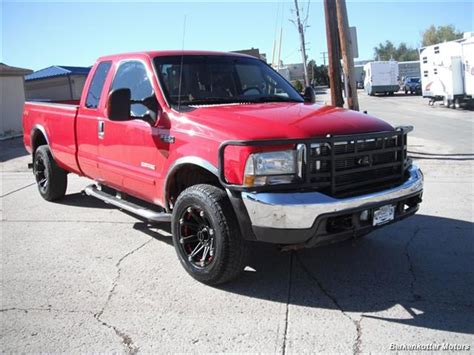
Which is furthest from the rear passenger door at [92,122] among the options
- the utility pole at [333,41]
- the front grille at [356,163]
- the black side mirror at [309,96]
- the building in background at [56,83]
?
the building in background at [56,83]

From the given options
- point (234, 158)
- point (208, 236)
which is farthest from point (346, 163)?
point (208, 236)

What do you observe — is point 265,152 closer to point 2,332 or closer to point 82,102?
point 2,332

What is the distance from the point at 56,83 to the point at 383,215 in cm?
2398

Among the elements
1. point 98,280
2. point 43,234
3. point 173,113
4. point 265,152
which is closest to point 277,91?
point 173,113

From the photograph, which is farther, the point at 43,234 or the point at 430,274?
the point at 43,234

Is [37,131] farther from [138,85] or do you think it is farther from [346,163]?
[346,163]

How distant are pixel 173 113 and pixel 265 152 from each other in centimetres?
119

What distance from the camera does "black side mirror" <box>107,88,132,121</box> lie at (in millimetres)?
4422

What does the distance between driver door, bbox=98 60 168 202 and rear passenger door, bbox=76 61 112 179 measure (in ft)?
0.56

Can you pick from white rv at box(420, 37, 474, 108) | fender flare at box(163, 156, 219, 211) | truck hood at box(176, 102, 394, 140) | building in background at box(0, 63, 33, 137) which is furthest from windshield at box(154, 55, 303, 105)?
white rv at box(420, 37, 474, 108)

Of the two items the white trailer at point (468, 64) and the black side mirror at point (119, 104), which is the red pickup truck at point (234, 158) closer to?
the black side mirror at point (119, 104)

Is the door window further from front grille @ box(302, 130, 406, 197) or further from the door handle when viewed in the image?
front grille @ box(302, 130, 406, 197)

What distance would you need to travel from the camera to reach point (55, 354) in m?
3.17

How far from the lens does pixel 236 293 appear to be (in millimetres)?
4016
